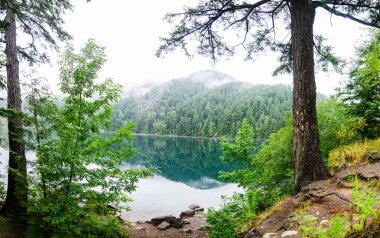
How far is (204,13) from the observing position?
266 inches

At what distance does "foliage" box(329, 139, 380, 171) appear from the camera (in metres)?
6.27

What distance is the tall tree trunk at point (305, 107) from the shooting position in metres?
5.82

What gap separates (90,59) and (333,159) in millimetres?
7393

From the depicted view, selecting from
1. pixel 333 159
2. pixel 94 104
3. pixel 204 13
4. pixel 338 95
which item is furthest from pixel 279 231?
pixel 338 95

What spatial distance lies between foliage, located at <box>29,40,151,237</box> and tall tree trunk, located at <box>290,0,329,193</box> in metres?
4.08

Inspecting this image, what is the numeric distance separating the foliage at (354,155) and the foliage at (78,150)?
17.7 feet

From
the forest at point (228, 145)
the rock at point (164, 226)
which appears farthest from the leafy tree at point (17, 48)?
the rock at point (164, 226)

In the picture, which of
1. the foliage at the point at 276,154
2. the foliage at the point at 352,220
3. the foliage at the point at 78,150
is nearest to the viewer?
the foliage at the point at 352,220

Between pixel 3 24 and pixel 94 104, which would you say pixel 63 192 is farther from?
pixel 3 24

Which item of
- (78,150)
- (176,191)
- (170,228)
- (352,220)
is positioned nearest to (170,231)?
(170,228)

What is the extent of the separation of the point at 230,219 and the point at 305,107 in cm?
376

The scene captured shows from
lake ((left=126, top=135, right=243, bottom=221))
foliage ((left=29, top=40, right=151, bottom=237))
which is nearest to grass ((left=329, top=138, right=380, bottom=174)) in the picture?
foliage ((left=29, top=40, right=151, bottom=237))

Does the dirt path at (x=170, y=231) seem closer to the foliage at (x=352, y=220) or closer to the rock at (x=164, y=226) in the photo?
the rock at (x=164, y=226)

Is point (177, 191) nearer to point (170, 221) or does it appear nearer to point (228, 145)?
point (170, 221)
